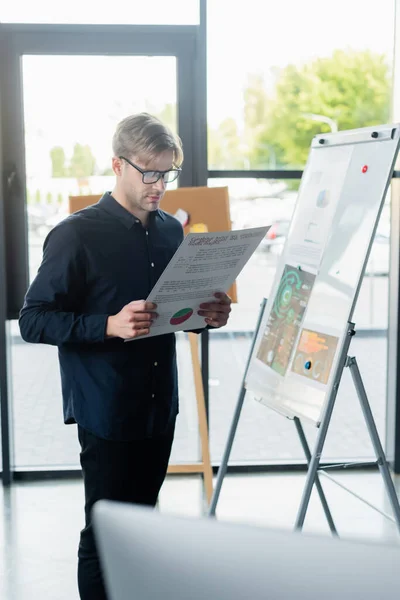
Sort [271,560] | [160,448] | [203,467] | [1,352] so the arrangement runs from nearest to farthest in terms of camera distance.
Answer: [271,560] → [160,448] → [203,467] → [1,352]

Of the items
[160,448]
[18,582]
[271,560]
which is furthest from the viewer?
[18,582]

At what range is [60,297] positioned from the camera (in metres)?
1.79

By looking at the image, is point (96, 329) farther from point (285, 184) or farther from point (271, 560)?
point (285, 184)

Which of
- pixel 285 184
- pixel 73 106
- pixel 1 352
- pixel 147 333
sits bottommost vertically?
pixel 1 352

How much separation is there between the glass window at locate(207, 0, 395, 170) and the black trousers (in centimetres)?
194

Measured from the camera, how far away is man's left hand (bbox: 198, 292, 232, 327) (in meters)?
1.94

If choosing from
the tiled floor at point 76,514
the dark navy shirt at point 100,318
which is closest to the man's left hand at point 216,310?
the dark navy shirt at point 100,318

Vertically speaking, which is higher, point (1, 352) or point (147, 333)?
point (147, 333)

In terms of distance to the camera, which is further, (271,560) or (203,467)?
(203,467)

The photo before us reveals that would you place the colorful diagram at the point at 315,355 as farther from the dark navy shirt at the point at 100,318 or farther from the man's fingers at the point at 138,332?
the man's fingers at the point at 138,332

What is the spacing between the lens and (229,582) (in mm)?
530

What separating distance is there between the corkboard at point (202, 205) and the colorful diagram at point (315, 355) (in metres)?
0.82

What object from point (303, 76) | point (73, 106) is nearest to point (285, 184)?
point (303, 76)

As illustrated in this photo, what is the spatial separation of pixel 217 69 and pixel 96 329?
2.08m
